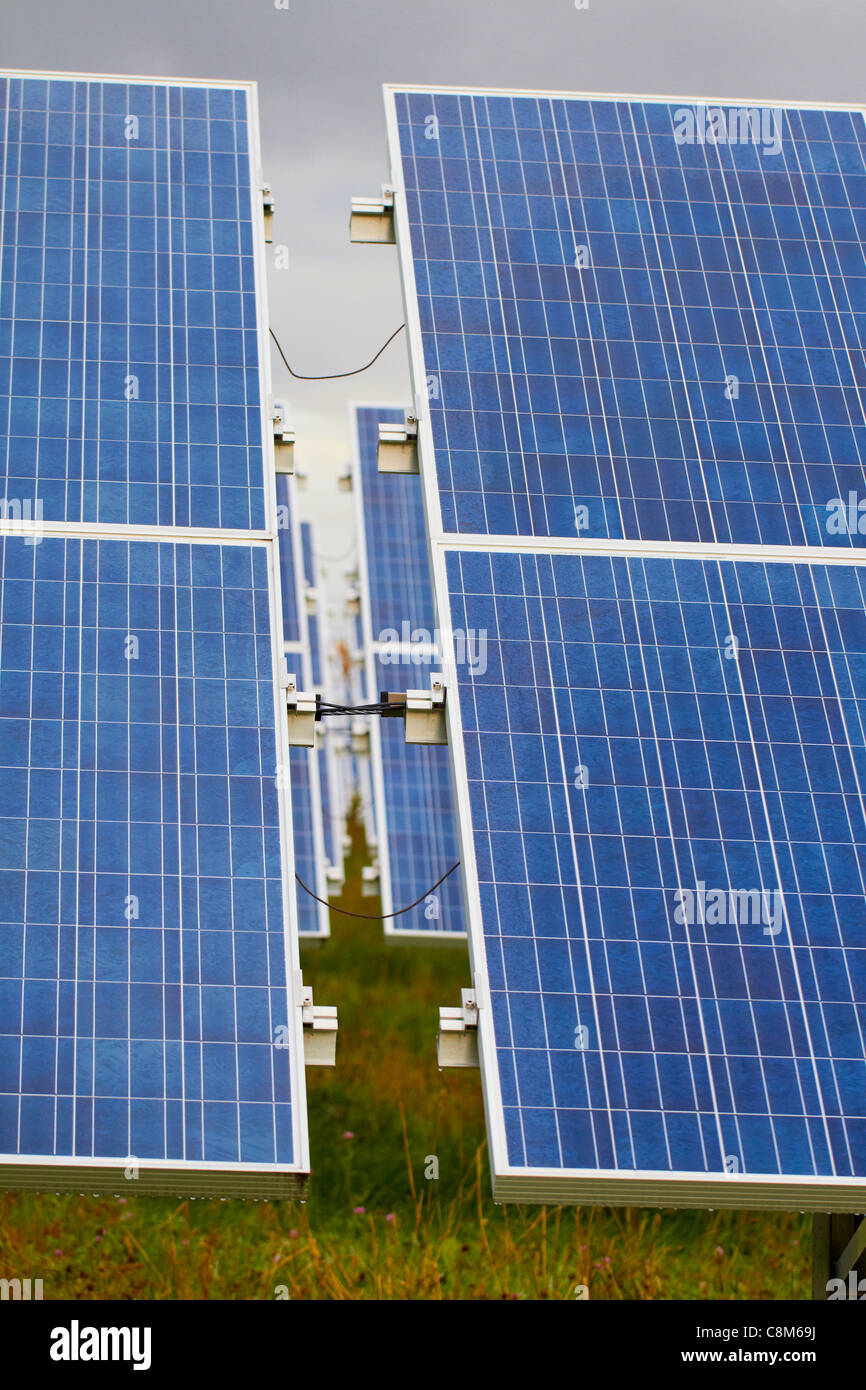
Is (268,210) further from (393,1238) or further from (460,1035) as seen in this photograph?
(393,1238)

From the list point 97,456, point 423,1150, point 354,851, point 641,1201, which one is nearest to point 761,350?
point 97,456

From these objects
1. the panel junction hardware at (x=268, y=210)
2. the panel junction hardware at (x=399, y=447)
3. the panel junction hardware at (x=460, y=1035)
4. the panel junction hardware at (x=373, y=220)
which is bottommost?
the panel junction hardware at (x=460, y=1035)

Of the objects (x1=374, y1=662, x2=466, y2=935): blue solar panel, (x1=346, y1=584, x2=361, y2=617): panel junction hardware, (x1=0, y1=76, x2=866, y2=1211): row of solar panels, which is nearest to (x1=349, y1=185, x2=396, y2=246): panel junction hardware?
(x1=0, y1=76, x2=866, y2=1211): row of solar panels

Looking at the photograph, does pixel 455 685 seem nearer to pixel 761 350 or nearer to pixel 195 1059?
pixel 195 1059

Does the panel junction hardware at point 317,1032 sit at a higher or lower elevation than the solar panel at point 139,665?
lower

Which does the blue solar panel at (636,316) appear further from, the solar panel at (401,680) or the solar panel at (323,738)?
the solar panel at (323,738)

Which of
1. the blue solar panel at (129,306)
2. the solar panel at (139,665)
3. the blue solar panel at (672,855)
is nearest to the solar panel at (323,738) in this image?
the blue solar panel at (129,306)

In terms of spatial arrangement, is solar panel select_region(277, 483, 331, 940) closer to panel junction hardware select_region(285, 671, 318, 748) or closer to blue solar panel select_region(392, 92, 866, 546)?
blue solar panel select_region(392, 92, 866, 546)
